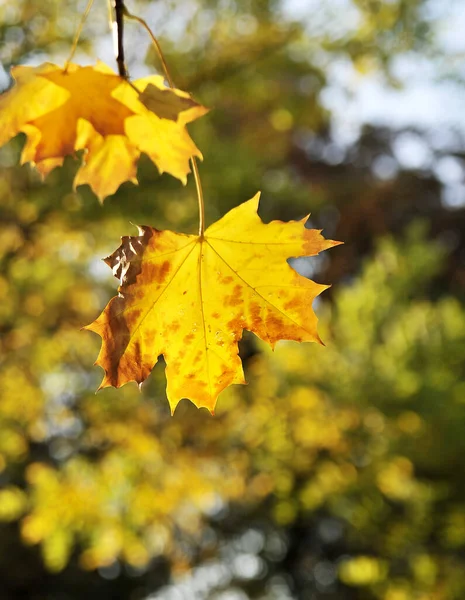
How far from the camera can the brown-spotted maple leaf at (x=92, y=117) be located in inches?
30.3

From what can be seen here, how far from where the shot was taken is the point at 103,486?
3.86 metres

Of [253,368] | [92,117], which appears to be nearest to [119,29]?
[92,117]

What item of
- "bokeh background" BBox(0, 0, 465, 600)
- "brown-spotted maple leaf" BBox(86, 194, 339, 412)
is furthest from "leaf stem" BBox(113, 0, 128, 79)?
"bokeh background" BBox(0, 0, 465, 600)

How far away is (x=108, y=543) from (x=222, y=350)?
351cm

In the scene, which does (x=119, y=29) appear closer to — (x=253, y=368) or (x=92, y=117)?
(x=92, y=117)

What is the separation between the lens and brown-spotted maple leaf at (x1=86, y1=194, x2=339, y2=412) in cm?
72

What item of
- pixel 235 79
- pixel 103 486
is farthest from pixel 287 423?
pixel 235 79

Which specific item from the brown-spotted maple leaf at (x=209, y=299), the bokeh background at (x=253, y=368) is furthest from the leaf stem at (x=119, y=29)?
the bokeh background at (x=253, y=368)

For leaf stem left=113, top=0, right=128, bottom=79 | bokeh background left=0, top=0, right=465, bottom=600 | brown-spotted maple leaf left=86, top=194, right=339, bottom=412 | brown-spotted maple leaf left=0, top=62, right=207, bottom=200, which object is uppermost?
leaf stem left=113, top=0, right=128, bottom=79

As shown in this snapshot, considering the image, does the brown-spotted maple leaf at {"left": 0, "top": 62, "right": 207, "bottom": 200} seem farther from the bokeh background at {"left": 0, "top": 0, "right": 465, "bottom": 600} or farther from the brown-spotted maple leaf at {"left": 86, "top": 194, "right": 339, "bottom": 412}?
the bokeh background at {"left": 0, "top": 0, "right": 465, "bottom": 600}

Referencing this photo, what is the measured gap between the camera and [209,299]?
0.77 meters

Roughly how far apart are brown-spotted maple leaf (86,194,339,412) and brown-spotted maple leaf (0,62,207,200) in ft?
0.35

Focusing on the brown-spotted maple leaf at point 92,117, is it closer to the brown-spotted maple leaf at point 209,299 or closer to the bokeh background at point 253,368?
the brown-spotted maple leaf at point 209,299

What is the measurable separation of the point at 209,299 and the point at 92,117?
0.84 feet
